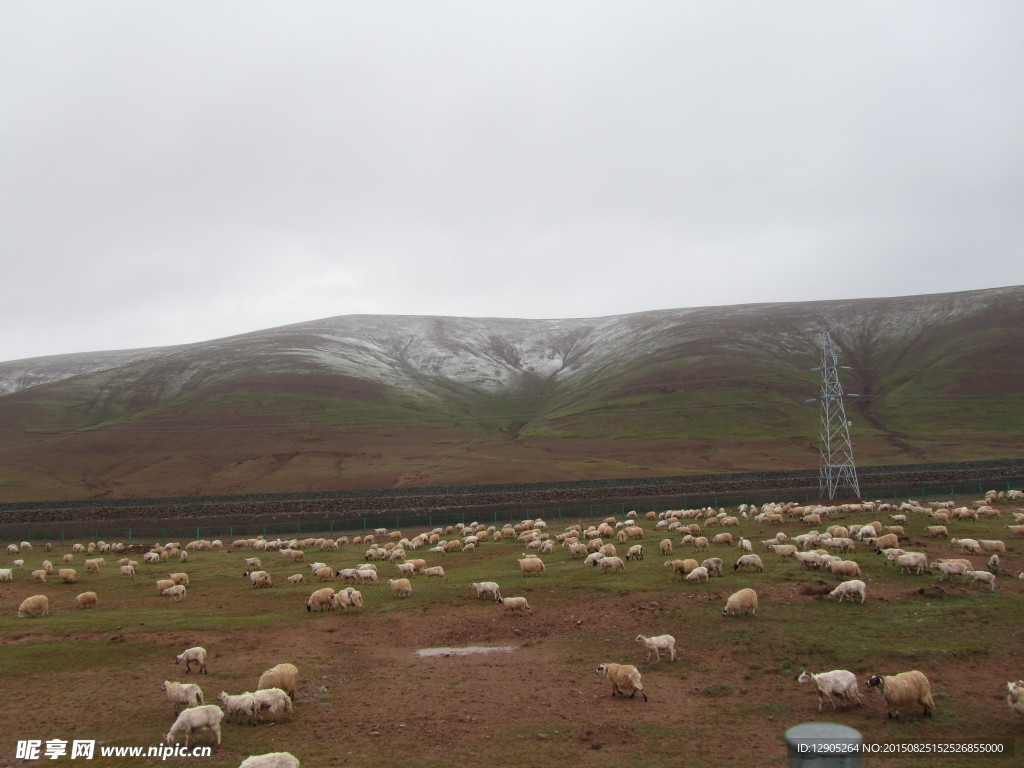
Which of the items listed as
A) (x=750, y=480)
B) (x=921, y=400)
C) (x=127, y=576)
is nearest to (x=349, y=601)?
(x=127, y=576)

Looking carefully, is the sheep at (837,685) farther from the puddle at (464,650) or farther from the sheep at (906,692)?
the puddle at (464,650)

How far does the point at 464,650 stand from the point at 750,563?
13839 mm

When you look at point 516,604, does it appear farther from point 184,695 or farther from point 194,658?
point 184,695

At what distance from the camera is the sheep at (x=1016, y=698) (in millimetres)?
12742

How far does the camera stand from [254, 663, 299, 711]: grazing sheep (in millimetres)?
16547

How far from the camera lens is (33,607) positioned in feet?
90.2

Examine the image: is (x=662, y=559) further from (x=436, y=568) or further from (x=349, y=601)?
(x=349, y=601)

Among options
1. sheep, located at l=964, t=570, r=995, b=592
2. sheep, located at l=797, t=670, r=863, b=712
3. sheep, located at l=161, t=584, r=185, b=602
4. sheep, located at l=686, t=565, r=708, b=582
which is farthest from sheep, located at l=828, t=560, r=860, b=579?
sheep, located at l=161, t=584, r=185, b=602

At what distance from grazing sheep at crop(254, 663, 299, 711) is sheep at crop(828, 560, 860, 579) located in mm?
20299

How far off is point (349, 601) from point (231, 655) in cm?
694

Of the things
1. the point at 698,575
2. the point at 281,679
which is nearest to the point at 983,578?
the point at 698,575

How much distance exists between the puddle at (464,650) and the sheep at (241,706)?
671 centimetres

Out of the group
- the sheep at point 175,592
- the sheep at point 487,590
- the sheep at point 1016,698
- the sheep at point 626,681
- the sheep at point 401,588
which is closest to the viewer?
the sheep at point 1016,698

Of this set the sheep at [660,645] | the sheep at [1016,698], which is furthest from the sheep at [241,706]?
the sheep at [1016,698]
